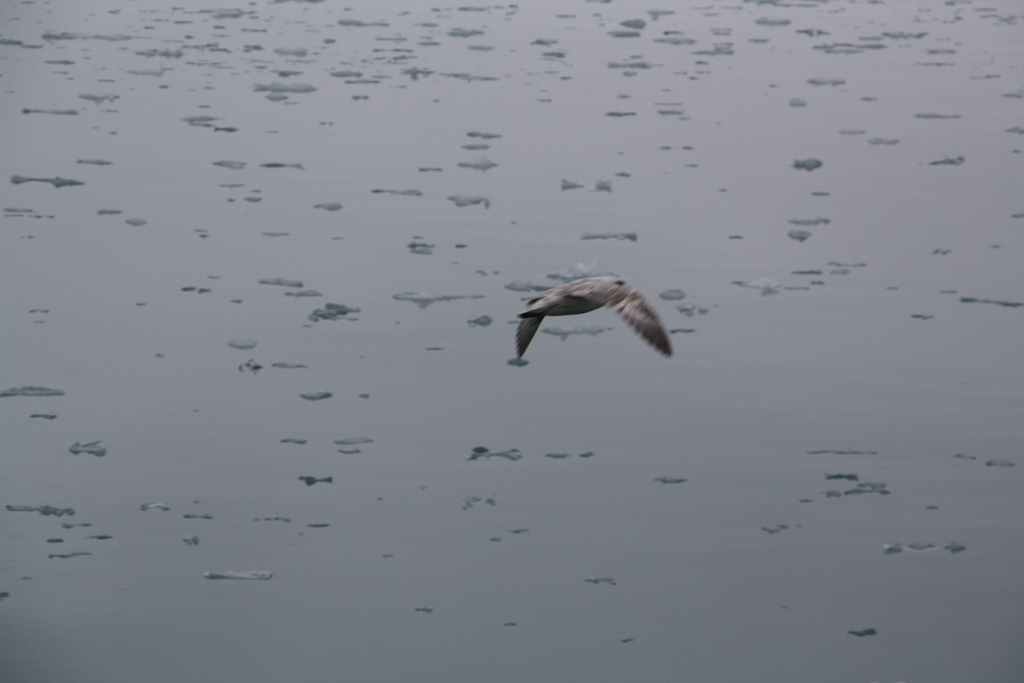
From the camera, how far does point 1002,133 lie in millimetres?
13406

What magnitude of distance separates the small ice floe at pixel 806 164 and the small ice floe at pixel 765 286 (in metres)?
3.06

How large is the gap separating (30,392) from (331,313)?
73.8 inches

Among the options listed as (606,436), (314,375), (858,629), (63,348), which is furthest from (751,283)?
(63,348)

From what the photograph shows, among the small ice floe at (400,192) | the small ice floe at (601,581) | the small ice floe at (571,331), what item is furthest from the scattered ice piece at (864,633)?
the small ice floe at (400,192)

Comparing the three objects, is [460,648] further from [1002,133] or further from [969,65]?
[969,65]

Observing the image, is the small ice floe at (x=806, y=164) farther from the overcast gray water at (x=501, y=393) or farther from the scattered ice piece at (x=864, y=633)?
the scattered ice piece at (x=864, y=633)

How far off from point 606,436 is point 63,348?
10.5 ft

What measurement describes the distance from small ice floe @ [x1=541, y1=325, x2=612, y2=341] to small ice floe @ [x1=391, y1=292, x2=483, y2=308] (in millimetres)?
528

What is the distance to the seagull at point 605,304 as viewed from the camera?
502cm

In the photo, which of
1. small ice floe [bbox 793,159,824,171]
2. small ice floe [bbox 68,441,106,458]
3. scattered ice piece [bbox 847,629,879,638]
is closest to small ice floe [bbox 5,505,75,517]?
small ice floe [bbox 68,441,106,458]

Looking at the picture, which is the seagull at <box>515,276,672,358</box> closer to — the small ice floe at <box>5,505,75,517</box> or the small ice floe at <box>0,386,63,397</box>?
the small ice floe at <box>5,505,75,517</box>

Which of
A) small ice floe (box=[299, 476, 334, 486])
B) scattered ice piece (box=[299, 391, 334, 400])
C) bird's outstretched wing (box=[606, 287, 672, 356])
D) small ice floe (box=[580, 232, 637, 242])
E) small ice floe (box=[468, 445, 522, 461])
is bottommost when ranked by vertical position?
small ice floe (box=[299, 476, 334, 486])

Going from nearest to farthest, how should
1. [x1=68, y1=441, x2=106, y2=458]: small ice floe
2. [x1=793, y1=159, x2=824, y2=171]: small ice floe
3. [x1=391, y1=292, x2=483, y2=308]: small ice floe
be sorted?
[x1=68, y1=441, x2=106, y2=458]: small ice floe
[x1=391, y1=292, x2=483, y2=308]: small ice floe
[x1=793, y1=159, x2=824, y2=171]: small ice floe

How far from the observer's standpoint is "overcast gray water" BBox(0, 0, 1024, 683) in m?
5.61
